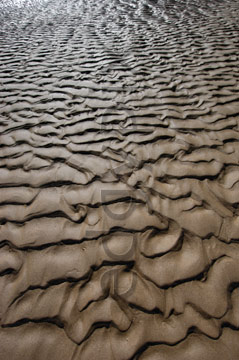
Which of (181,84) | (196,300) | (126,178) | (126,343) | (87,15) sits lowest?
(126,343)

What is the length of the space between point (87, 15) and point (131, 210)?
10.6 meters

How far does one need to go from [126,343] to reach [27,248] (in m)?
1.05

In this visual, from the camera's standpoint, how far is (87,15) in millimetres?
9781

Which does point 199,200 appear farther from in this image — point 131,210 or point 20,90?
point 20,90

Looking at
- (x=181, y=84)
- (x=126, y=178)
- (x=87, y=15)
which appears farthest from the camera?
(x=87, y=15)

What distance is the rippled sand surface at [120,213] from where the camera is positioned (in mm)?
1522

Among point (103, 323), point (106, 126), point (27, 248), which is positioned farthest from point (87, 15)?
point (103, 323)

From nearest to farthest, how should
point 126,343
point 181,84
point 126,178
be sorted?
point 126,343
point 126,178
point 181,84

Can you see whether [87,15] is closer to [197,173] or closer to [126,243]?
[197,173]

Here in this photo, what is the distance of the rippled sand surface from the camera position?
4.99ft

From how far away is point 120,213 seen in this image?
7.18 ft

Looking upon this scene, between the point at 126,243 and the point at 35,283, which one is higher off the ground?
the point at 126,243

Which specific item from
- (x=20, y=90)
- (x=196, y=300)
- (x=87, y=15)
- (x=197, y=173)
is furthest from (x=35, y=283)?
(x=87, y=15)

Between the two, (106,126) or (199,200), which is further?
(106,126)
